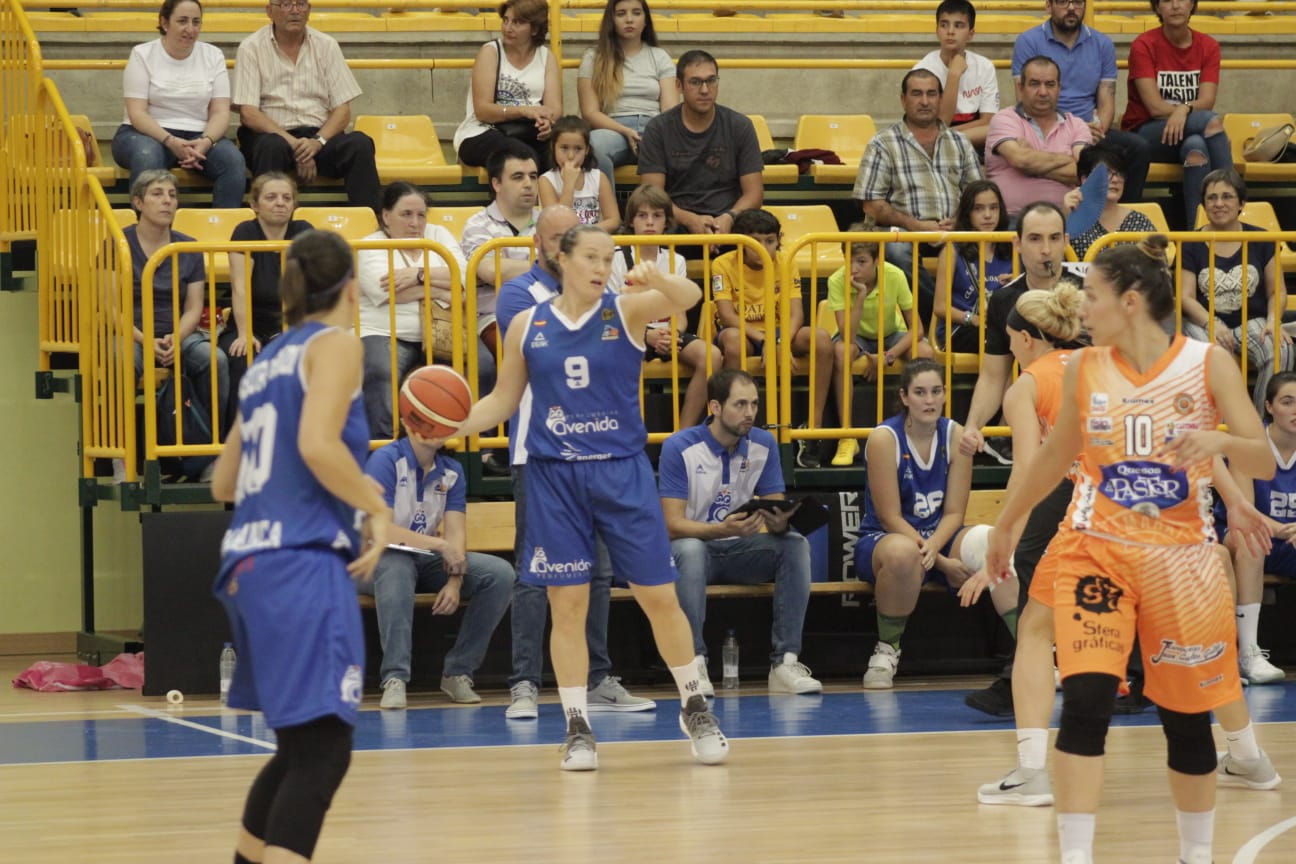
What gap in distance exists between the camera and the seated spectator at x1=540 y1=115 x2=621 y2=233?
9.80 metres

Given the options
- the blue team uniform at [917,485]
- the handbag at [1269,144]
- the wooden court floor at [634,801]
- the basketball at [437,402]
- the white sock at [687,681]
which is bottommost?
the wooden court floor at [634,801]

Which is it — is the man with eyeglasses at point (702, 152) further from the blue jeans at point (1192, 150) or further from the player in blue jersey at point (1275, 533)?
the player in blue jersey at point (1275, 533)

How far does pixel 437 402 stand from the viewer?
6.84 meters

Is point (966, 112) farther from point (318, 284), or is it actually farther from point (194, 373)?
point (318, 284)

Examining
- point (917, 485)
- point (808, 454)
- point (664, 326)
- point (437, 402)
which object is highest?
point (664, 326)

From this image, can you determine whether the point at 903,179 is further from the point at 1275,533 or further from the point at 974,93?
the point at 1275,533

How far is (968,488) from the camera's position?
842 cm

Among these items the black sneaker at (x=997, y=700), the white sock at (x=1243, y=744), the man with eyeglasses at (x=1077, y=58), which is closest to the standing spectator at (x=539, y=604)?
the black sneaker at (x=997, y=700)

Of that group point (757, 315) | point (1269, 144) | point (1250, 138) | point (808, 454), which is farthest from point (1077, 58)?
point (808, 454)

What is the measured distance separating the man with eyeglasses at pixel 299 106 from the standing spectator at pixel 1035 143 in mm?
3649

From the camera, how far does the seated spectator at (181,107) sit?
10.0m

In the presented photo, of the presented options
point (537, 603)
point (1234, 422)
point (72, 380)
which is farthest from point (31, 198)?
point (1234, 422)

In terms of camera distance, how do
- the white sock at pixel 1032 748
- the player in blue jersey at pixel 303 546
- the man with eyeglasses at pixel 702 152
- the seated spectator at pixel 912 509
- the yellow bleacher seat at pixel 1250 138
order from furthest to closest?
1. the yellow bleacher seat at pixel 1250 138
2. the man with eyeglasses at pixel 702 152
3. the seated spectator at pixel 912 509
4. the white sock at pixel 1032 748
5. the player in blue jersey at pixel 303 546

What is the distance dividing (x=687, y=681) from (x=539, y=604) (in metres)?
1.48
